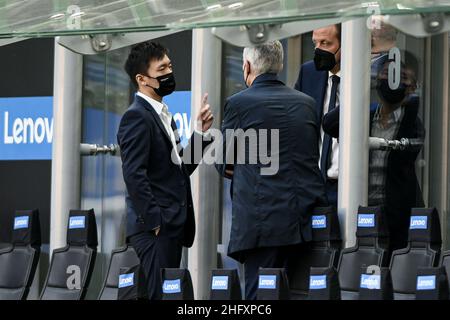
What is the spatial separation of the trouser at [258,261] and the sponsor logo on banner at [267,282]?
404mm

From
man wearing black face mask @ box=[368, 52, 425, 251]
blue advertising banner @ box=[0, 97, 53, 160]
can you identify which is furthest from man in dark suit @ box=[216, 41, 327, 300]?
blue advertising banner @ box=[0, 97, 53, 160]

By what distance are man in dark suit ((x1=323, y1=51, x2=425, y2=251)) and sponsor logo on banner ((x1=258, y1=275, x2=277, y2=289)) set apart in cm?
95

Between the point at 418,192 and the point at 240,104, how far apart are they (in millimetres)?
1029

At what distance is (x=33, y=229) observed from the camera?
23.6ft

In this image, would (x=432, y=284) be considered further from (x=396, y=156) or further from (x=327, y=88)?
(x=327, y=88)

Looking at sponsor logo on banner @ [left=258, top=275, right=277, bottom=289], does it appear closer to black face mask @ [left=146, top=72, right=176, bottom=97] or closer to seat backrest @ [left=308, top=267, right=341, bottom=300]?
seat backrest @ [left=308, top=267, right=341, bottom=300]

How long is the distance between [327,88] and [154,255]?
1243 millimetres

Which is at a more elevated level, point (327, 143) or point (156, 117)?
point (156, 117)

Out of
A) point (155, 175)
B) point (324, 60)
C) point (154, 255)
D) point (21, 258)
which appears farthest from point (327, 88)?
point (21, 258)

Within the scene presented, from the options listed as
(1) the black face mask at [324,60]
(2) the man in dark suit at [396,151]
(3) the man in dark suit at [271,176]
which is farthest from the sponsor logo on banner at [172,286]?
(1) the black face mask at [324,60]

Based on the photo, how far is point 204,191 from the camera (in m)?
7.29
